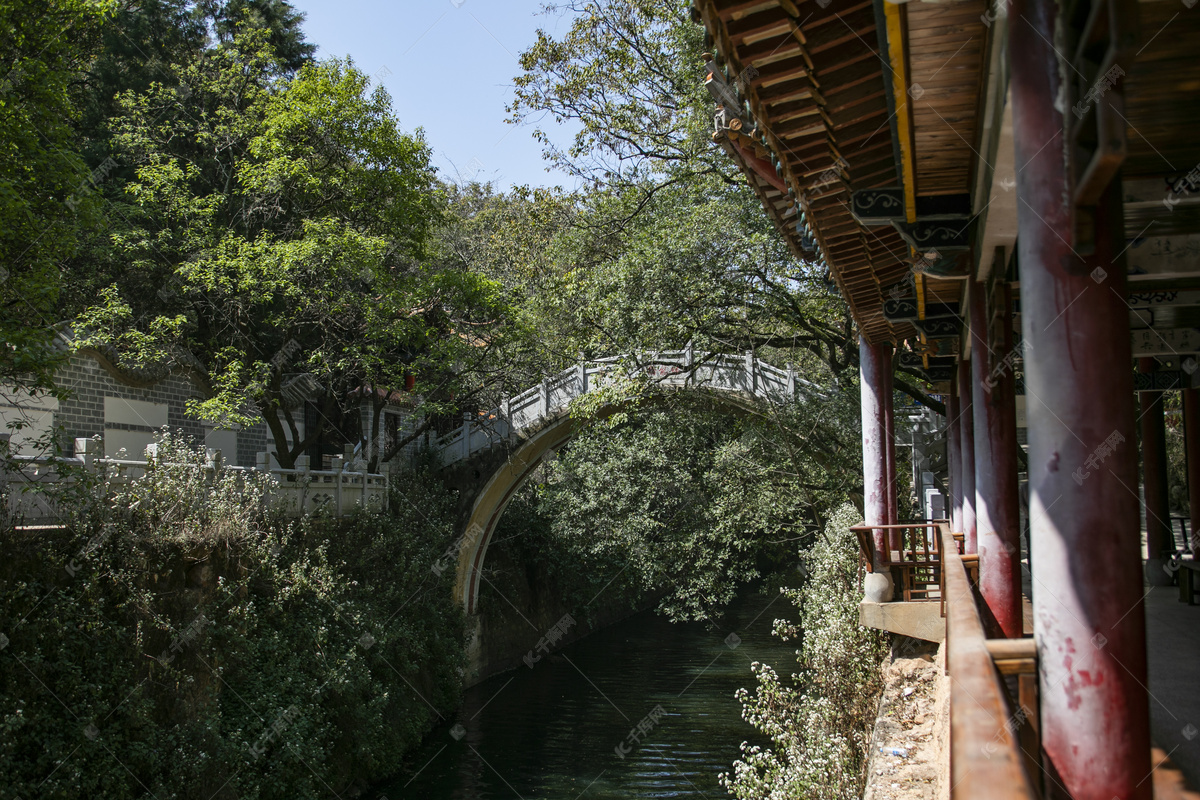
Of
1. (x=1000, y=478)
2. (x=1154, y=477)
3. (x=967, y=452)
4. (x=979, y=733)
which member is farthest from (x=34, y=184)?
(x=1154, y=477)

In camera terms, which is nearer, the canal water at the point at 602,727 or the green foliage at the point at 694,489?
the canal water at the point at 602,727

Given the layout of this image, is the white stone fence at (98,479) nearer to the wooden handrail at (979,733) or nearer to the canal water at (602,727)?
the canal water at (602,727)

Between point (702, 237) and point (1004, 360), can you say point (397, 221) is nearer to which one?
point (702, 237)

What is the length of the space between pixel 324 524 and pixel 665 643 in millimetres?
10081

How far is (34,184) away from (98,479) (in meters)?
2.98

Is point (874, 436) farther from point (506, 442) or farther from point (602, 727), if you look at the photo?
point (506, 442)

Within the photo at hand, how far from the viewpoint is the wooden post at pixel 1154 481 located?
9383 mm

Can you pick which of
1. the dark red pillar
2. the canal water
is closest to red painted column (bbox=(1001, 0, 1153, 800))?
the dark red pillar

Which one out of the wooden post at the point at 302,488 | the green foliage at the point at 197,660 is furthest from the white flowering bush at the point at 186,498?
the wooden post at the point at 302,488

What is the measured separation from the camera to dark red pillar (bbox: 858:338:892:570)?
8133 millimetres

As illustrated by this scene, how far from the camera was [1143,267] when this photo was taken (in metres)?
5.16

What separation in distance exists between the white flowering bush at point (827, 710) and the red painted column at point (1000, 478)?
2240 millimetres

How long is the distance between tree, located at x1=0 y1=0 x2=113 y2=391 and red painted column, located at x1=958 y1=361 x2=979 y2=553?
7920 mm

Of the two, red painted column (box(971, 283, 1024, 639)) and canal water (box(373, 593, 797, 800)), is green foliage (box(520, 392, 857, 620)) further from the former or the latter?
red painted column (box(971, 283, 1024, 639))
